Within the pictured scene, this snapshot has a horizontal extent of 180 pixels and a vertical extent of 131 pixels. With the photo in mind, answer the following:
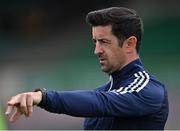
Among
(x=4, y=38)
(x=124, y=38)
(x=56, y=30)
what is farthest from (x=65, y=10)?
(x=124, y=38)

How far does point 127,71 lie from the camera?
3008mm

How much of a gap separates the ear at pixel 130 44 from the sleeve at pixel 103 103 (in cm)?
22

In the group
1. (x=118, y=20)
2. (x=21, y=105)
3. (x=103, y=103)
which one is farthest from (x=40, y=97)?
(x=118, y=20)

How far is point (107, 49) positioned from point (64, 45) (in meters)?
11.5

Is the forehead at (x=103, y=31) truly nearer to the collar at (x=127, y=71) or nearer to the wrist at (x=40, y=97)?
the collar at (x=127, y=71)

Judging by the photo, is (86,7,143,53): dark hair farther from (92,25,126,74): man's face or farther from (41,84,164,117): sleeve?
(41,84,164,117): sleeve

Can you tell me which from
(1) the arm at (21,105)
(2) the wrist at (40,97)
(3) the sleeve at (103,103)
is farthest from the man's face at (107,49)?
(1) the arm at (21,105)

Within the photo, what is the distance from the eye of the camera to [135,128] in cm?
291

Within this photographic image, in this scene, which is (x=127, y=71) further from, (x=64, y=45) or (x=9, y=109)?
(x=64, y=45)

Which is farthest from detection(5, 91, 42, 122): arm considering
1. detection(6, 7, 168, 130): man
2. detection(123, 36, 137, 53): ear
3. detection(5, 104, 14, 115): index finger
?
detection(123, 36, 137, 53): ear

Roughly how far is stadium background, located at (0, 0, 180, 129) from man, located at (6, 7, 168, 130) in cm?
742

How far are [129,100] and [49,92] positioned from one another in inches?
15.9

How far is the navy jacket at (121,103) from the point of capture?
8.54 feet

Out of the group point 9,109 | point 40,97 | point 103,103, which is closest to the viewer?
point 9,109
